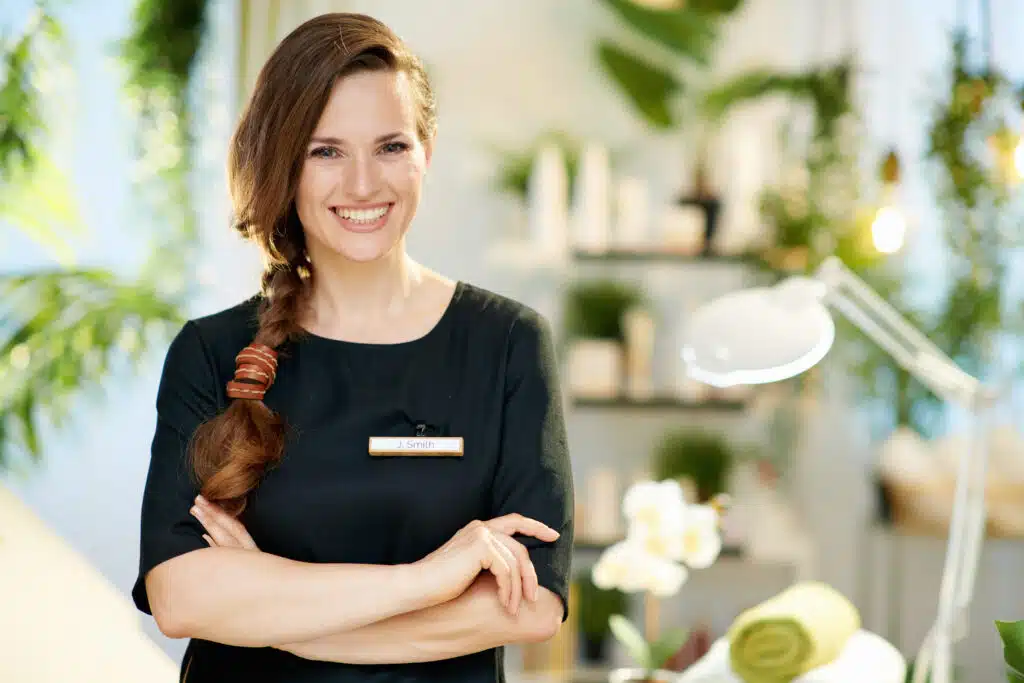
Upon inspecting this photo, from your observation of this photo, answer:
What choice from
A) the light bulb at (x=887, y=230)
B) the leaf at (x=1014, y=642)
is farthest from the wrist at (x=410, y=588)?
the light bulb at (x=887, y=230)

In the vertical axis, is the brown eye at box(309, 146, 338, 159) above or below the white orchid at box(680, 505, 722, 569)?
above

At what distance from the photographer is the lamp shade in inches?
64.2

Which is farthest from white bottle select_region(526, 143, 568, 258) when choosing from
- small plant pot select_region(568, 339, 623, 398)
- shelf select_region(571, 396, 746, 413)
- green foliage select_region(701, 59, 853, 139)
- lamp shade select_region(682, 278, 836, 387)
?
lamp shade select_region(682, 278, 836, 387)

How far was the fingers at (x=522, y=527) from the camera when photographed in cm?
144

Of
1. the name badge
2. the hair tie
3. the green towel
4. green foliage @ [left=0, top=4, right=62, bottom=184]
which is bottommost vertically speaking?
the green towel

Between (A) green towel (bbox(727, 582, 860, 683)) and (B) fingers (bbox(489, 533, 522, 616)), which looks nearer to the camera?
(B) fingers (bbox(489, 533, 522, 616))

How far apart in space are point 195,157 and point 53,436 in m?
1.02

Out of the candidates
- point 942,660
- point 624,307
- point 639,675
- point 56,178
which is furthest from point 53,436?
point 942,660

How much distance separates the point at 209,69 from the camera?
3898 mm

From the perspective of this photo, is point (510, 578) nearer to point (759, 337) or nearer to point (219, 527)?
point (219, 527)

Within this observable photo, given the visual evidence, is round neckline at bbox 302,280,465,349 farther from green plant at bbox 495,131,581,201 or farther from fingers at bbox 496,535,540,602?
green plant at bbox 495,131,581,201

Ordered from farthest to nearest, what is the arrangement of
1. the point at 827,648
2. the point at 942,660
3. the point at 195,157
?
1. the point at 195,157
2. the point at 827,648
3. the point at 942,660

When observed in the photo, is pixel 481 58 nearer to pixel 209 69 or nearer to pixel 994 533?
pixel 209 69

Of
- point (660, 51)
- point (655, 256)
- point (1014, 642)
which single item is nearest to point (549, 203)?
point (655, 256)
